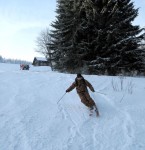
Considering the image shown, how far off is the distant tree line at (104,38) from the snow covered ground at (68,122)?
302 inches

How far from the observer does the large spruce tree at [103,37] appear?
1898 centimetres

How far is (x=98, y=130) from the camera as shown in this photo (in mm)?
6855

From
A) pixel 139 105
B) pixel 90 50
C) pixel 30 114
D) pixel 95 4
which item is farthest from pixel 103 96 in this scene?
pixel 95 4

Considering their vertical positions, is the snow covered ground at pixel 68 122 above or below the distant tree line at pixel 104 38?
below

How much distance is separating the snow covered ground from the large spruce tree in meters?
7.67

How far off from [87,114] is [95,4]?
46.2 ft

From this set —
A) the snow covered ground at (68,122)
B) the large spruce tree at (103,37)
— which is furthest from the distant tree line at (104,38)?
the snow covered ground at (68,122)

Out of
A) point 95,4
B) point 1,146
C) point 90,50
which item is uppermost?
point 95,4

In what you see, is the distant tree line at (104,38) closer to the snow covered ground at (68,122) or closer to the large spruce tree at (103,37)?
the large spruce tree at (103,37)

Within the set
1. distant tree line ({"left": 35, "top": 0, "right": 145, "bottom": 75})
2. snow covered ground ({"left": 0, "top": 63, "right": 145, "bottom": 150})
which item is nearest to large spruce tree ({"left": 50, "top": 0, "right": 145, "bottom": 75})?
distant tree line ({"left": 35, "top": 0, "right": 145, "bottom": 75})

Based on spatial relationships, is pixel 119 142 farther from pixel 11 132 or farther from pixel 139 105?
pixel 139 105

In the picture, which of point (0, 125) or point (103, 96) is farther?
point (103, 96)

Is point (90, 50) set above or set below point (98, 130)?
above

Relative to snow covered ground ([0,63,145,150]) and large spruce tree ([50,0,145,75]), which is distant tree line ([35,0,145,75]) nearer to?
large spruce tree ([50,0,145,75])
